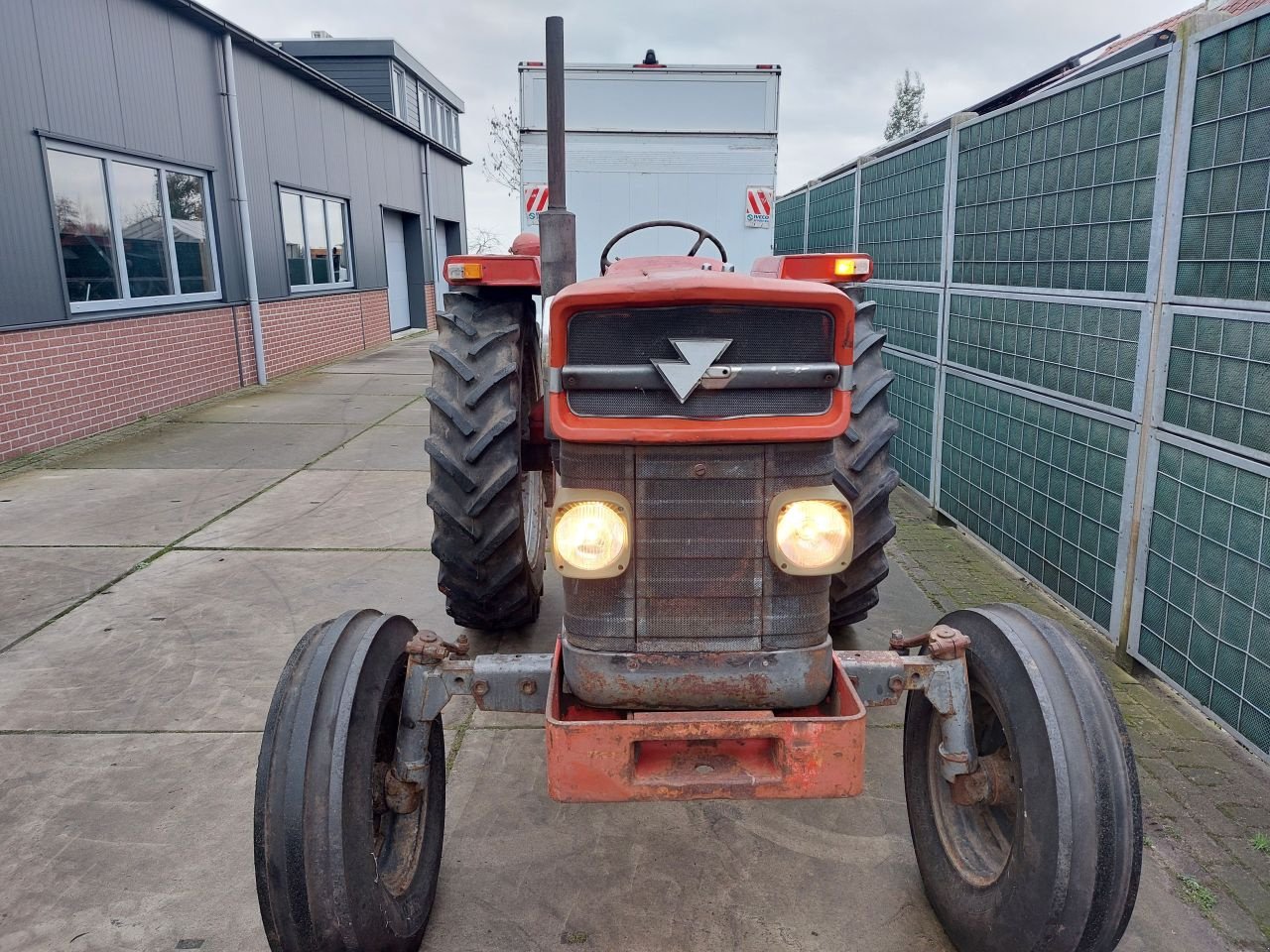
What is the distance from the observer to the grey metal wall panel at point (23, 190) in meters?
7.12

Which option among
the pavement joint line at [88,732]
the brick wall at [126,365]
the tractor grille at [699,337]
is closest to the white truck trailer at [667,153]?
the pavement joint line at [88,732]

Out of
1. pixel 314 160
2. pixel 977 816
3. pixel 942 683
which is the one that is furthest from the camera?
pixel 314 160

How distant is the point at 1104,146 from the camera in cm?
384

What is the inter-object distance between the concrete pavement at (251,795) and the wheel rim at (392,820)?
0.21 meters

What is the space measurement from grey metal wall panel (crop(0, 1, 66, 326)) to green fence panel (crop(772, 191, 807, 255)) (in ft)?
21.1

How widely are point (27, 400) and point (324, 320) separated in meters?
A: 7.00

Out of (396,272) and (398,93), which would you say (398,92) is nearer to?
(398,93)

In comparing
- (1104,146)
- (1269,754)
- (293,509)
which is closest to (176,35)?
(293,509)

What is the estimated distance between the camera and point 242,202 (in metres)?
11.1

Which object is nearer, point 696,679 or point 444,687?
point 696,679

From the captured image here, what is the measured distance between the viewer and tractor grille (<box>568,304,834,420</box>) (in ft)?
6.43

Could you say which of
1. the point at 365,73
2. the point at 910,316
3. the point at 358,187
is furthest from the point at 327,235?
the point at 910,316

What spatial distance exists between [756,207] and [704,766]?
4477 mm

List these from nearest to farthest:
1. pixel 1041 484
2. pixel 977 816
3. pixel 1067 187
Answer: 1. pixel 977 816
2. pixel 1067 187
3. pixel 1041 484
